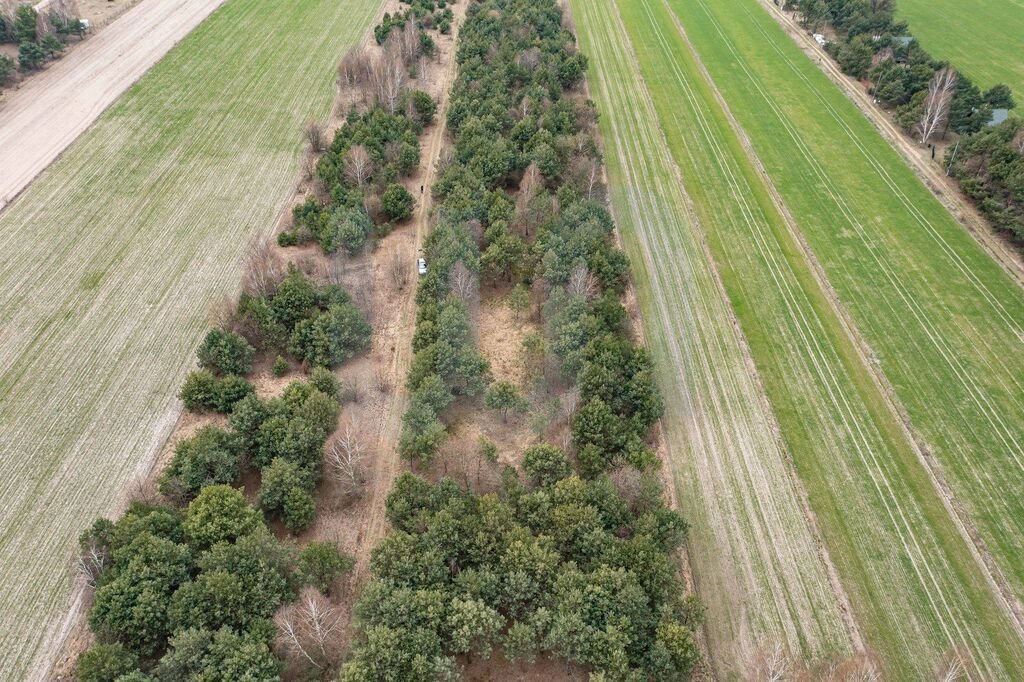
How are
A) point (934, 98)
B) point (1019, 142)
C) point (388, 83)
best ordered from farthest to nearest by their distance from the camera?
point (388, 83)
point (934, 98)
point (1019, 142)

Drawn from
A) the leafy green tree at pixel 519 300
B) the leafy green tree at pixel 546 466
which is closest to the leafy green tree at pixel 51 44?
the leafy green tree at pixel 519 300

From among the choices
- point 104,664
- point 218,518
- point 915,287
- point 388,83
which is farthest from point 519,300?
point 388,83

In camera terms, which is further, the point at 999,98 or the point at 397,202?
the point at 999,98

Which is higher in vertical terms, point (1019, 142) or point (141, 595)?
point (1019, 142)

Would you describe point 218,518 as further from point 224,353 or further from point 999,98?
point 999,98

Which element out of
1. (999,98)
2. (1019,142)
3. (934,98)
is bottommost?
(934,98)

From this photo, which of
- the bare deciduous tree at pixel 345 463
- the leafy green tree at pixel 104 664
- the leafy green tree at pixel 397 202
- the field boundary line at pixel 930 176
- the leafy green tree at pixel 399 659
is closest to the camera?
the leafy green tree at pixel 399 659

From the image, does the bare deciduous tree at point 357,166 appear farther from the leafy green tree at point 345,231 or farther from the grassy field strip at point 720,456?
the grassy field strip at point 720,456
